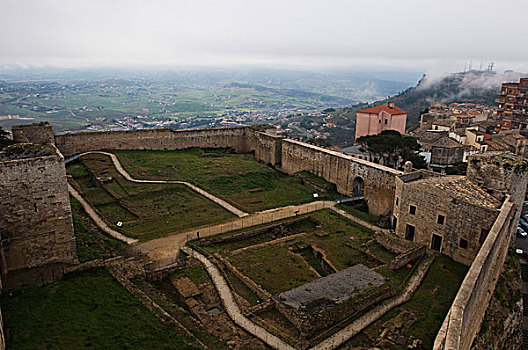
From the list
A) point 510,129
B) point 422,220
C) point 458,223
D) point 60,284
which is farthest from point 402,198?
point 510,129

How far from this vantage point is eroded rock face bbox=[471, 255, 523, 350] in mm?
15309

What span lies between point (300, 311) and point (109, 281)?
24.4ft

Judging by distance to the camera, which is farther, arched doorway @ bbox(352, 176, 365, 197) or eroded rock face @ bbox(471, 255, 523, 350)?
arched doorway @ bbox(352, 176, 365, 197)

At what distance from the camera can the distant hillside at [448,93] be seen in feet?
376

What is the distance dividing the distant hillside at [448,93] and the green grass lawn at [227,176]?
7608 cm

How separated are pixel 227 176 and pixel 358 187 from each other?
1057 cm

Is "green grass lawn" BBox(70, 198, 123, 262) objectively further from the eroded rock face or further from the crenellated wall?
the eroded rock face

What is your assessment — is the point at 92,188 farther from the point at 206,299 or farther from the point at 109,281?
the point at 206,299

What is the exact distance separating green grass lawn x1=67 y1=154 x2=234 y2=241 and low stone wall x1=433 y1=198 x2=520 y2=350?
14.1 m

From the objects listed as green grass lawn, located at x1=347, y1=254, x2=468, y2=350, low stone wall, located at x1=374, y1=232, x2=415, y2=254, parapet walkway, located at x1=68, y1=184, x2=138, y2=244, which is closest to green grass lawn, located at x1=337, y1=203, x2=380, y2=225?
low stone wall, located at x1=374, y1=232, x2=415, y2=254

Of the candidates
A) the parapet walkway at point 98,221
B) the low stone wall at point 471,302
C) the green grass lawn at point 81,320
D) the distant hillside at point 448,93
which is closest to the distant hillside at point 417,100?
the distant hillside at point 448,93

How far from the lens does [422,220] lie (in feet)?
64.8

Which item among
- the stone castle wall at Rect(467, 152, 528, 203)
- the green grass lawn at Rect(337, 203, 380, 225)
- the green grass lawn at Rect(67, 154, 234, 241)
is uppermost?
the stone castle wall at Rect(467, 152, 528, 203)

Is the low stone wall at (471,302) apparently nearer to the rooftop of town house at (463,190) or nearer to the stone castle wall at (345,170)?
the rooftop of town house at (463,190)
